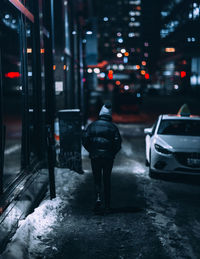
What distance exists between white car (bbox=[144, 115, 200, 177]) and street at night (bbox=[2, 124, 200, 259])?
0.41 m

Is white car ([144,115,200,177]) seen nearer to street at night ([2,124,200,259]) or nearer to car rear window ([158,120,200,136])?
car rear window ([158,120,200,136])

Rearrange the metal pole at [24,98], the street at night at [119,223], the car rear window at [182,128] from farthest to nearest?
the car rear window at [182,128] < the metal pole at [24,98] < the street at night at [119,223]

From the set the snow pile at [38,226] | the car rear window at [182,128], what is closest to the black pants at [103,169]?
the snow pile at [38,226]

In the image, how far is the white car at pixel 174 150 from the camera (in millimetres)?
8477

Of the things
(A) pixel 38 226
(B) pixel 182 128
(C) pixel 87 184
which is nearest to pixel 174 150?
(B) pixel 182 128

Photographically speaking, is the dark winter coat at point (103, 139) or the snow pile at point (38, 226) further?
the dark winter coat at point (103, 139)

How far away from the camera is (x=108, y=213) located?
6.50 metres

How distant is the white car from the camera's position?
27.8 ft

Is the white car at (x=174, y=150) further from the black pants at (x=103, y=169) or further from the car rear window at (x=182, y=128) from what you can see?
the black pants at (x=103, y=169)

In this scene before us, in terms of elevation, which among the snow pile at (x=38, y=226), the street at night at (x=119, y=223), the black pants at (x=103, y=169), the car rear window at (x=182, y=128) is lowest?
the street at night at (x=119, y=223)

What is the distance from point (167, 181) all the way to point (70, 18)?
645 inches

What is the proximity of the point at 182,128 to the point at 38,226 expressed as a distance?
555 cm

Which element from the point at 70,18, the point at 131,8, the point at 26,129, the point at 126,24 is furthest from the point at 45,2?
the point at 131,8

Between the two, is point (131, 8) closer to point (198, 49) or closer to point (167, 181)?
point (198, 49)
